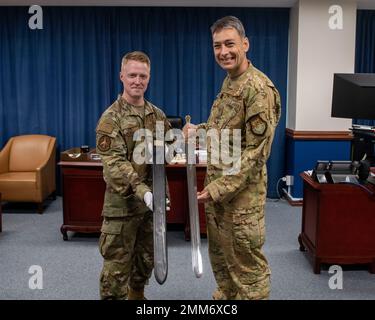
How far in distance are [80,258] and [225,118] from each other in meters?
2.03

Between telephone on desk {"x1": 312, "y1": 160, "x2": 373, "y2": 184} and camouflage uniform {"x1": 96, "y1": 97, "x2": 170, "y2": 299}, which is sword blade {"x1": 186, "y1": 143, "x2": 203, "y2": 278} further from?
telephone on desk {"x1": 312, "y1": 160, "x2": 373, "y2": 184}

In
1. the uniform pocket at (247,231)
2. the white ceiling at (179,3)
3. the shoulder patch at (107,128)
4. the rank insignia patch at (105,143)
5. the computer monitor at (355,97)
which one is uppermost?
the white ceiling at (179,3)

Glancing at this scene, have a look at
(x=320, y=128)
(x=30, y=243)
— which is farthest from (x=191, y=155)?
(x=320, y=128)

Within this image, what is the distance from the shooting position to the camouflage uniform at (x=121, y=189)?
2023 millimetres

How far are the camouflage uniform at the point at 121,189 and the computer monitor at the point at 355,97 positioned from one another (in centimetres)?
121

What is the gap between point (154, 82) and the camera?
5250mm

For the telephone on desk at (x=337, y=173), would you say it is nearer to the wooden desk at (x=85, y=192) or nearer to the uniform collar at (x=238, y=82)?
the wooden desk at (x=85, y=192)

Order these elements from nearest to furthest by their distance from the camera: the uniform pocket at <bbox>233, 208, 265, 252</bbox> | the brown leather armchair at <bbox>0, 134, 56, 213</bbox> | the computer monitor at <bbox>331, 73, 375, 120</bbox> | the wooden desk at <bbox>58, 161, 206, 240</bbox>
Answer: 1. the uniform pocket at <bbox>233, 208, 265, 252</bbox>
2. the computer monitor at <bbox>331, 73, 375, 120</bbox>
3. the wooden desk at <bbox>58, 161, 206, 240</bbox>
4. the brown leather armchair at <bbox>0, 134, 56, 213</bbox>

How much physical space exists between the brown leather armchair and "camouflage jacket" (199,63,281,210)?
10.5ft

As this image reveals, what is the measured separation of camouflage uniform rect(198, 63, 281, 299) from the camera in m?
1.80

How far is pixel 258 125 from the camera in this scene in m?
1.79

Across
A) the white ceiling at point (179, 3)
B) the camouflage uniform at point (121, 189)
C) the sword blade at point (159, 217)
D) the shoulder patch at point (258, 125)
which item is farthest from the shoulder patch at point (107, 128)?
the white ceiling at point (179, 3)

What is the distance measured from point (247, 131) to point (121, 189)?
0.68m

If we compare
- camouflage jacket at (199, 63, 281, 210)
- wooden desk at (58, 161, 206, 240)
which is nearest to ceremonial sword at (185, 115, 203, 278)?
camouflage jacket at (199, 63, 281, 210)
